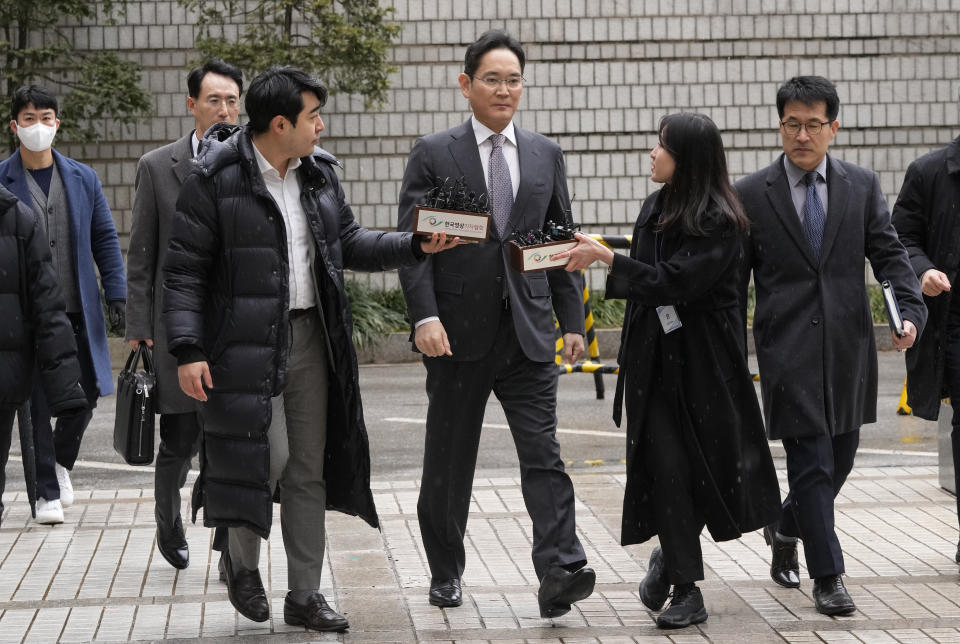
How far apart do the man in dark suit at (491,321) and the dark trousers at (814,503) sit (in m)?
0.87

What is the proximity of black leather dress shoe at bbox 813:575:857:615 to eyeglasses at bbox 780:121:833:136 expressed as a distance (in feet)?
5.51

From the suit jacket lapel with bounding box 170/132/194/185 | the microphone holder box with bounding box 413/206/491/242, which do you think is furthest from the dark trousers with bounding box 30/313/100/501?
the microphone holder box with bounding box 413/206/491/242

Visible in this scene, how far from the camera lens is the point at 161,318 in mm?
6297

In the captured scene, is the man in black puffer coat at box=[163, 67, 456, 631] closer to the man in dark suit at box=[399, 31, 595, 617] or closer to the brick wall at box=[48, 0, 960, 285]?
the man in dark suit at box=[399, 31, 595, 617]

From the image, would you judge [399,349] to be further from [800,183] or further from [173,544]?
[800,183]

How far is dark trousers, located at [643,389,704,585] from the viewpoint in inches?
215

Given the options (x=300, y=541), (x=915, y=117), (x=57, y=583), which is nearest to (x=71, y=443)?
(x=57, y=583)

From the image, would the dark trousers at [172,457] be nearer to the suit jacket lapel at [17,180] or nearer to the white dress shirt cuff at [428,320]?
the white dress shirt cuff at [428,320]

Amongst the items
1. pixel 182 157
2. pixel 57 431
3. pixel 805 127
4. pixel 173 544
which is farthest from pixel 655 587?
pixel 57 431

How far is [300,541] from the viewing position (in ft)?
17.9

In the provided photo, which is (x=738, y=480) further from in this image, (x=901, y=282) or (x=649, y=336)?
(x=901, y=282)

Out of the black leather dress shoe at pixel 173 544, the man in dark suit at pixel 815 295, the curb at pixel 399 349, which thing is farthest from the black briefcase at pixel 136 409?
the curb at pixel 399 349

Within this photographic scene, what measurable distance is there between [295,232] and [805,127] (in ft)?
6.57

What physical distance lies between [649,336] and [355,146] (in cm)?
1357
